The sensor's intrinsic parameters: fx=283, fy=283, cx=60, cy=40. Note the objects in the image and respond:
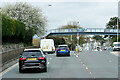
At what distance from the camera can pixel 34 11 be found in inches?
2591

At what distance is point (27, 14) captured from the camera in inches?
2509

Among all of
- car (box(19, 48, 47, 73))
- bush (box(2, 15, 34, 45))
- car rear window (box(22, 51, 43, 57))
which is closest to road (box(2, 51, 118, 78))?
car (box(19, 48, 47, 73))

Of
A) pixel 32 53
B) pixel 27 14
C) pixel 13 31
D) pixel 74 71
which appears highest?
pixel 27 14

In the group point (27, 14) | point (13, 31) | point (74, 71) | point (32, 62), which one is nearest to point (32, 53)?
point (32, 62)

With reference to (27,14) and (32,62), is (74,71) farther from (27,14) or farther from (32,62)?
(27,14)

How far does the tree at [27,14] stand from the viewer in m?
62.5

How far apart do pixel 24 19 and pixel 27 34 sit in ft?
20.5

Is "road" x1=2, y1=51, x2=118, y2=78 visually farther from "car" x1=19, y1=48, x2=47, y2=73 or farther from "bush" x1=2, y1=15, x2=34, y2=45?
"bush" x1=2, y1=15, x2=34, y2=45

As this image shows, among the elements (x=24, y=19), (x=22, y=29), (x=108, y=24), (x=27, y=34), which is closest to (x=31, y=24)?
(x=24, y=19)

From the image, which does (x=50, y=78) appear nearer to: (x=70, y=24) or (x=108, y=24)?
(x=70, y=24)

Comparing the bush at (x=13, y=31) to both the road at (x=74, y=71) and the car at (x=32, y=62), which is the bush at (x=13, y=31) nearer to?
the road at (x=74, y=71)

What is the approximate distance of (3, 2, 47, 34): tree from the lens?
205 feet

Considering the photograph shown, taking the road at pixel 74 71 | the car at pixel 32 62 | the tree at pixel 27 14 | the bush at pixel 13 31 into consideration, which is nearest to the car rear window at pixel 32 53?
the car at pixel 32 62

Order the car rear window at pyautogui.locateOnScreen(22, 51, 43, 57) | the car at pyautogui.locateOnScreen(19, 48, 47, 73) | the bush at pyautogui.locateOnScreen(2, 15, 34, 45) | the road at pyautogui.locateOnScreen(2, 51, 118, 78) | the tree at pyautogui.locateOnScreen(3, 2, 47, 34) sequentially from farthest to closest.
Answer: the tree at pyautogui.locateOnScreen(3, 2, 47, 34)
the bush at pyautogui.locateOnScreen(2, 15, 34, 45)
the car rear window at pyautogui.locateOnScreen(22, 51, 43, 57)
the car at pyautogui.locateOnScreen(19, 48, 47, 73)
the road at pyautogui.locateOnScreen(2, 51, 118, 78)
